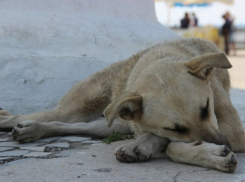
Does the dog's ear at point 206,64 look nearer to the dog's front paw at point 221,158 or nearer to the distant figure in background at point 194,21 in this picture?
the dog's front paw at point 221,158

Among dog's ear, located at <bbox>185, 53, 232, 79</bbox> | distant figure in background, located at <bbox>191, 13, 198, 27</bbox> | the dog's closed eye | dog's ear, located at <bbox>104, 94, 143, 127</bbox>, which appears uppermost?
distant figure in background, located at <bbox>191, 13, 198, 27</bbox>

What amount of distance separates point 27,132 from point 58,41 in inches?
78.1

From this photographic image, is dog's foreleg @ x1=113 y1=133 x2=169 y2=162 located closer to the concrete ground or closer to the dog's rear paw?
the concrete ground

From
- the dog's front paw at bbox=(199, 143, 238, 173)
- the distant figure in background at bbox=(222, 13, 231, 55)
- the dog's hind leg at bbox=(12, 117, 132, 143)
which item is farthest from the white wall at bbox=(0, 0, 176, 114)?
the distant figure in background at bbox=(222, 13, 231, 55)

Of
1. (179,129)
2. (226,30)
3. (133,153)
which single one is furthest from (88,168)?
(226,30)

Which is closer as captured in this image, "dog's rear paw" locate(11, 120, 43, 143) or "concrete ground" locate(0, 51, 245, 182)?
"concrete ground" locate(0, 51, 245, 182)

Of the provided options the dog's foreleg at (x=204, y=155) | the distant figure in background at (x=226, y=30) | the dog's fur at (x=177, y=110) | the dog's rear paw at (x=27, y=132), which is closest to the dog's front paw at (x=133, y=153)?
the dog's fur at (x=177, y=110)

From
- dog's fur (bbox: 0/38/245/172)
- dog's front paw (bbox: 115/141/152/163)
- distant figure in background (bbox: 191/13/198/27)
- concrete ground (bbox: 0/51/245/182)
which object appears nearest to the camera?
concrete ground (bbox: 0/51/245/182)

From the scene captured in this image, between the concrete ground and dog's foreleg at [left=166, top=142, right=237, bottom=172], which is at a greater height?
dog's foreleg at [left=166, top=142, right=237, bottom=172]

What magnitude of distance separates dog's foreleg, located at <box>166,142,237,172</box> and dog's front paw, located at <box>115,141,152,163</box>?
0.66 ft

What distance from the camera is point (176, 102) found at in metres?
3.15

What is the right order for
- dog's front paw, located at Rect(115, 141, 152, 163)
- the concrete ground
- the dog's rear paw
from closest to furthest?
the concrete ground → dog's front paw, located at Rect(115, 141, 152, 163) → the dog's rear paw

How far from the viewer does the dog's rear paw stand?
13.4 ft

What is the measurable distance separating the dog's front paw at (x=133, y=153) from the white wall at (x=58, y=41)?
2343mm
